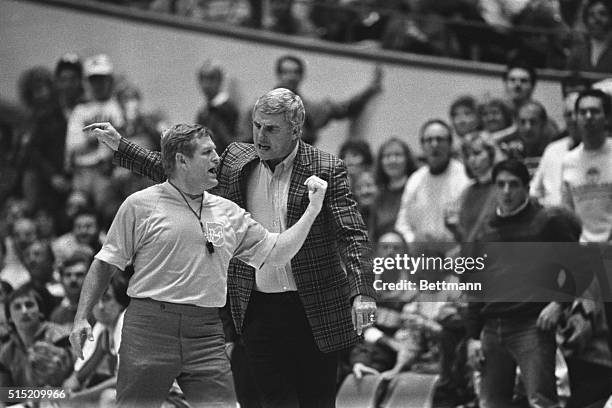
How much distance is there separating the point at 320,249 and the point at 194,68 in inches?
163

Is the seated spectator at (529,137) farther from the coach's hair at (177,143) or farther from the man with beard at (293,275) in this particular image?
the coach's hair at (177,143)

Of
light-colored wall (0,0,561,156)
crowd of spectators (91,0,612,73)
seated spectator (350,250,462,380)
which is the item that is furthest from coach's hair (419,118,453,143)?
seated spectator (350,250,462,380)

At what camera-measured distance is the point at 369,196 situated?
7047 mm

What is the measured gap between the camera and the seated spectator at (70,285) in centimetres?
634

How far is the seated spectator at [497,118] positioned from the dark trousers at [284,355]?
109 inches

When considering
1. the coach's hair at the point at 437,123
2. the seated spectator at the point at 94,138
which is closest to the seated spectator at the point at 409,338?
the coach's hair at the point at 437,123

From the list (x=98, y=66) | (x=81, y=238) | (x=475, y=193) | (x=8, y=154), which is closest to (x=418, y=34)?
(x=475, y=193)

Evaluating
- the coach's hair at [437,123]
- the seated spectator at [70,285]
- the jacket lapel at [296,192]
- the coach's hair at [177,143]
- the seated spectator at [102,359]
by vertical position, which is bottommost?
the seated spectator at [102,359]

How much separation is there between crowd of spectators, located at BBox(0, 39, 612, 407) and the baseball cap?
0.01m

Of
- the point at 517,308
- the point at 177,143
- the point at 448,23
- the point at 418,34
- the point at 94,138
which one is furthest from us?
the point at 94,138

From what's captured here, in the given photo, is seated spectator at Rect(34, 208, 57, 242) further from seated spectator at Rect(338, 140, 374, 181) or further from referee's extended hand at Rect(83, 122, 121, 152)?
referee's extended hand at Rect(83, 122, 121, 152)

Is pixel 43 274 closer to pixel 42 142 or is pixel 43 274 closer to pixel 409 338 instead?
pixel 42 142

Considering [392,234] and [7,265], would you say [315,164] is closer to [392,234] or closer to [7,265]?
[392,234]

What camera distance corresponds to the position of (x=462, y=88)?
7.39 meters
